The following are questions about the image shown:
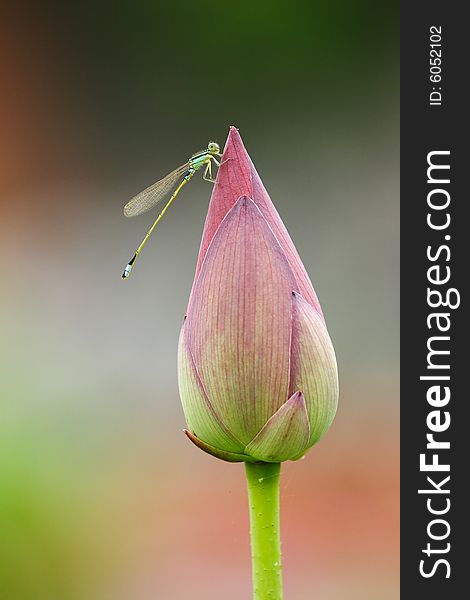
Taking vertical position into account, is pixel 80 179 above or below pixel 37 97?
below

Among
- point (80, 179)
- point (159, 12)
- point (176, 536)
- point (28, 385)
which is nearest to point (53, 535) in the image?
point (176, 536)

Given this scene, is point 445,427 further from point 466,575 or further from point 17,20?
point 17,20

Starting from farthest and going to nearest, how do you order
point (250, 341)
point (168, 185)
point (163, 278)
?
point (163, 278) < point (168, 185) < point (250, 341)

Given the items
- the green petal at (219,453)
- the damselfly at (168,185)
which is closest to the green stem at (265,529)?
the green petal at (219,453)

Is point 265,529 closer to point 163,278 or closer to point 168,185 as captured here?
point 168,185

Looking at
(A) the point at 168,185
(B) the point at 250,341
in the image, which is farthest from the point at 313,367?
(A) the point at 168,185

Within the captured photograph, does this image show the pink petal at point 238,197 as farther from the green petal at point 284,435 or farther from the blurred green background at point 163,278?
the blurred green background at point 163,278
